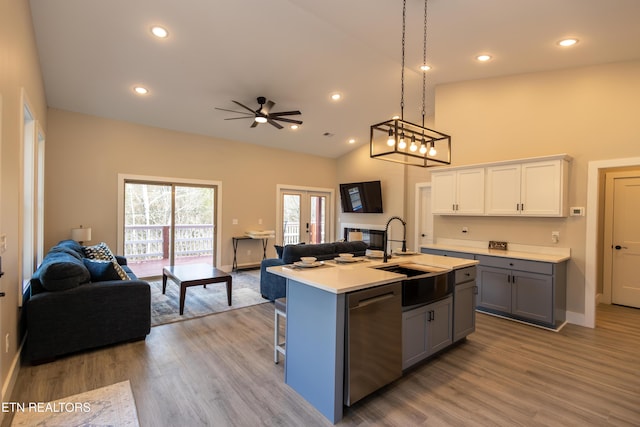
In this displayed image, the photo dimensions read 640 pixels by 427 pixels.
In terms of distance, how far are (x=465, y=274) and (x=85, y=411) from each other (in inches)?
139

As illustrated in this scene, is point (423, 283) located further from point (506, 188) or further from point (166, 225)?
point (166, 225)

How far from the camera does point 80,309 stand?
299cm

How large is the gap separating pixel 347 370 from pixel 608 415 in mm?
1931

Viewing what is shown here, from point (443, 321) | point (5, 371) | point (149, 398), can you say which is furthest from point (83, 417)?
point (443, 321)

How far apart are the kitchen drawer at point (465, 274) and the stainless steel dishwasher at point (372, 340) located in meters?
1.05

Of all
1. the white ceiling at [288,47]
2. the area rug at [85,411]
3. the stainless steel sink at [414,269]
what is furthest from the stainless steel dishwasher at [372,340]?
the white ceiling at [288,47]

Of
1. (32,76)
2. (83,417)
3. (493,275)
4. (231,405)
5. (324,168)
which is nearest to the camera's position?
(83,417)

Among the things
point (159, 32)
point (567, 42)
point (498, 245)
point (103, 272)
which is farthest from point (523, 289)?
point (159, 32)

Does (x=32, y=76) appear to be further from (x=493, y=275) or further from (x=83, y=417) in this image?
(x=493, y=275)

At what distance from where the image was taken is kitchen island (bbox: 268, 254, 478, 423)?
210 cm

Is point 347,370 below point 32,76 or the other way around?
below

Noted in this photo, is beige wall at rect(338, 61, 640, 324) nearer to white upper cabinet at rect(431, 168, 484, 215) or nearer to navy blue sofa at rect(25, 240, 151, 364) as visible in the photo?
white upper cabinet at rect(431, 168, 484, 215)

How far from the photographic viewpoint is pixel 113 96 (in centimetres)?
488

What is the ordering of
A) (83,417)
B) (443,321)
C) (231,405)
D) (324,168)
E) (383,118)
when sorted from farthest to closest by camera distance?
(324,168) < (383,118) < (443,321) < (231,405) < (83,417)
